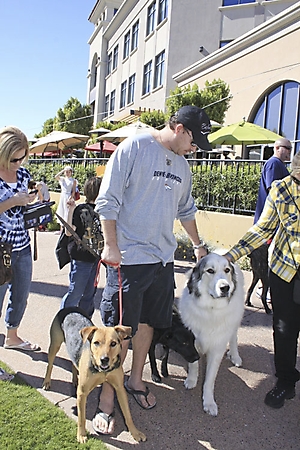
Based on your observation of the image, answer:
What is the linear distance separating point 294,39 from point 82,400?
14.4 m

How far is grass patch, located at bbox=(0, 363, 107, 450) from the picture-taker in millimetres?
2641

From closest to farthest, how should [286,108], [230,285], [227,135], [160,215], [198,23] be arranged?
[160,215]
[230,285]
[227,135]
[286,108]
[198,23]

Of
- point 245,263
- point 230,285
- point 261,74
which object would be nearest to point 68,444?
point 230,285

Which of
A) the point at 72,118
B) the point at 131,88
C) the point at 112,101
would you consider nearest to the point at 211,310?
the point at 131,88

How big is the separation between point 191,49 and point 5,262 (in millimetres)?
21899

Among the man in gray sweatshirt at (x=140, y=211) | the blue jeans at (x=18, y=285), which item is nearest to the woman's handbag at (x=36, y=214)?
the blue jeans at (x=18, y=285)

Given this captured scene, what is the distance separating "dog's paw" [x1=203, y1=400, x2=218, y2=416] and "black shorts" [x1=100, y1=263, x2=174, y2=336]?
0.75 m

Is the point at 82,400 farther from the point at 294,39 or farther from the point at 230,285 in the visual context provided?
the point at 294,39

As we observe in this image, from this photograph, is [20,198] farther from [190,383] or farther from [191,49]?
[191,49]

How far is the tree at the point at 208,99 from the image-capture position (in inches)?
594

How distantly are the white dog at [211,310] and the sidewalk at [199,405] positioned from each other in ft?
0.52

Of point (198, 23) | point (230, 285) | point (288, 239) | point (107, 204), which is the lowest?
point (230, 285)

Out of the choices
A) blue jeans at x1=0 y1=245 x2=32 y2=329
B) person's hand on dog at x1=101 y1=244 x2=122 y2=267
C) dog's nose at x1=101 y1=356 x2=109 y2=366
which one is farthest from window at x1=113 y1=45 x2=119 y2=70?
dog's nose at x1=101 y1=356 x2=109 y2=366

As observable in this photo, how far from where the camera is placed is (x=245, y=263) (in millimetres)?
7902
